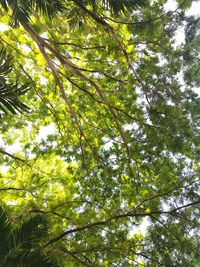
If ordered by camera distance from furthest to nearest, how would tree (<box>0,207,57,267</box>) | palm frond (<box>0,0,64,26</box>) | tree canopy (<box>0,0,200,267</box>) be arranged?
tree canopy (<box>0,0,200,267</box>), palm frond (<box>0,0,64,26</box>), tree (<box>0,207,57,267</box>)

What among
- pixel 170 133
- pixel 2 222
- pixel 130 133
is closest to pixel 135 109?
pixel 130 133

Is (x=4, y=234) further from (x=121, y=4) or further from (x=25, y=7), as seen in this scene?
(x=121, y=4)

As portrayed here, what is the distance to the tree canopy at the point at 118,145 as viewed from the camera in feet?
17.7

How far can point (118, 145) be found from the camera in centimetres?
683

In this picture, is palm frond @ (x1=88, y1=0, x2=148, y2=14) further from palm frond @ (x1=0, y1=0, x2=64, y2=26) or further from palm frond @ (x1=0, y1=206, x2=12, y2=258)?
palm frond @ (x1=0, y1=206, x2=12, y2=258)

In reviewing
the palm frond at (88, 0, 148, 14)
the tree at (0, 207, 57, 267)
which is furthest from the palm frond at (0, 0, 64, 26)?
the tree at (0, 207, 57, 267)

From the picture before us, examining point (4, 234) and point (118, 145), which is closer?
point (4, 234)

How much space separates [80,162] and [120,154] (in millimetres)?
1060

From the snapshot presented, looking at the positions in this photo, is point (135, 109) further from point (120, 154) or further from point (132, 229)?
point (132, 229)

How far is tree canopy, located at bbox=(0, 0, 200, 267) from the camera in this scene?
541cm

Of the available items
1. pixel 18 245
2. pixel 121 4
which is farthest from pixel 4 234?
pixel 121 4

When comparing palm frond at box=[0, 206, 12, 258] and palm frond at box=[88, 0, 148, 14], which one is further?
palm frond at box=[88, 0, 148, 14]

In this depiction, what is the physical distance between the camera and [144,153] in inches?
248

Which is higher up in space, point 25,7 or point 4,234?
point 25,7
